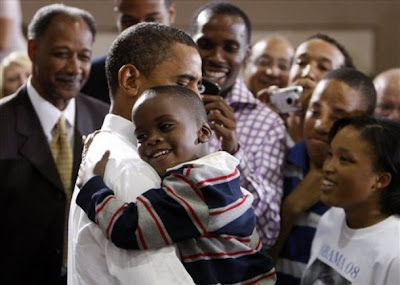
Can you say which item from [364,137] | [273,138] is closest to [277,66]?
[273,138]

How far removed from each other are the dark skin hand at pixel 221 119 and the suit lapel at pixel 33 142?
533mm

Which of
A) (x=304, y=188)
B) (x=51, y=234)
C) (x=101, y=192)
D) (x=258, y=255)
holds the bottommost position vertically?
(x=51, y=234)

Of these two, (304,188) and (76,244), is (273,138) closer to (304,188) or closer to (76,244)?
(304,188)

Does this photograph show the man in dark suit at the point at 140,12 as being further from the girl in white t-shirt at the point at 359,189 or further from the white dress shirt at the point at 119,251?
the white dress shirt at the point at 119,251

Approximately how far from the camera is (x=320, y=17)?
5.45 metres

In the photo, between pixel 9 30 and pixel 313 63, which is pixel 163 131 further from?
pixel 9 30

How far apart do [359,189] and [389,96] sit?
0.97 m

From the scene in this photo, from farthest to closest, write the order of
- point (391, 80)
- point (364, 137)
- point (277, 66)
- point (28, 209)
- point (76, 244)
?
point (277, 66) → point (391, 80) → point (28, 209) → point (364, 137) → point (76, 244)

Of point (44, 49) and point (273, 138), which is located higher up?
point (44, 49)

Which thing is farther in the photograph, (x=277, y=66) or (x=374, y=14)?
(x=374, y=14)

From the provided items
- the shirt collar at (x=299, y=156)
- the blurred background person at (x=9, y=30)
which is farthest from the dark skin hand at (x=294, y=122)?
the blurred background person at (x=9, y=30)

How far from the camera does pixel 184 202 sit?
1489 millimetres

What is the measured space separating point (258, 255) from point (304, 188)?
2.46ft

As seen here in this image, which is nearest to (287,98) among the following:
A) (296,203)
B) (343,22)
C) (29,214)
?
(296,203)
